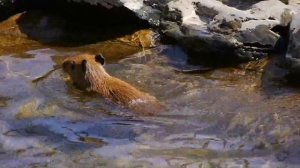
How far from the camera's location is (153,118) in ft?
19.6

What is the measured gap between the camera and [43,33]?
879 cm

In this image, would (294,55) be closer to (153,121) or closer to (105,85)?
(153,121)

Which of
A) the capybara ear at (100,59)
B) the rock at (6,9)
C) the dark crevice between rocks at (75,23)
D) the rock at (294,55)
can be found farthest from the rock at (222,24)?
the rock at (6,9)

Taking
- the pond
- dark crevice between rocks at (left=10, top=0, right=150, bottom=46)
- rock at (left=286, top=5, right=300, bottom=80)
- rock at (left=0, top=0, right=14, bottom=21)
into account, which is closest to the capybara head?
the pond

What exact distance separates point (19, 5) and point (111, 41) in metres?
1.94

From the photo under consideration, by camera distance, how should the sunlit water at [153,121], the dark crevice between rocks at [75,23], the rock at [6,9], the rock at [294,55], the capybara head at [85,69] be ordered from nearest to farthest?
the sunlit water at [153,121] → the rock at [294,55] → the capybara head at [85,69] → the dark crevice between rocks at [75,23] → the rock at [6,9]

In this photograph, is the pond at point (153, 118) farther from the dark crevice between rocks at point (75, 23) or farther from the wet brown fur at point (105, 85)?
the dark crevice between rocks at point (75, 23)

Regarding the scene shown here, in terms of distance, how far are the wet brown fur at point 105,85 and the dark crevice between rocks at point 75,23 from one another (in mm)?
1257

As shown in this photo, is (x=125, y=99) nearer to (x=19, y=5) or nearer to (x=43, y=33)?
(x=43, y=33)

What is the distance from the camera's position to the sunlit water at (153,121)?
5.10 metres

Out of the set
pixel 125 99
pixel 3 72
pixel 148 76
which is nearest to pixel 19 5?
pixel 3 72

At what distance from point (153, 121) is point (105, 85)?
1.01 meters

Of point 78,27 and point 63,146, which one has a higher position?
point 78,27

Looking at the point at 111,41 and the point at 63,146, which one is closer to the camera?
the point at 63,146
